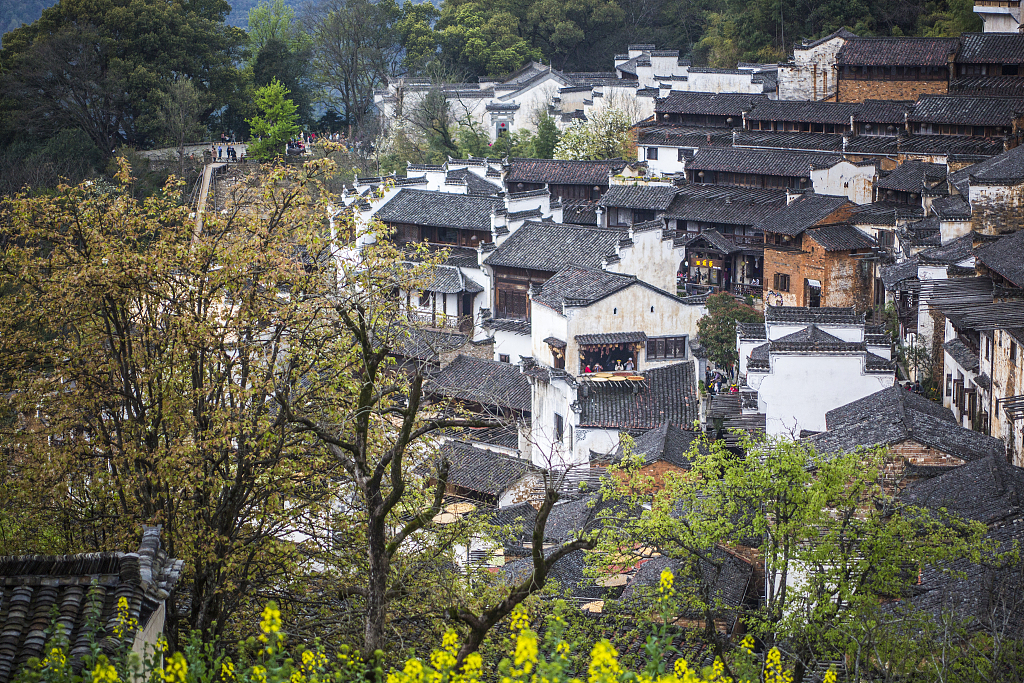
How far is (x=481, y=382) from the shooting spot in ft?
115

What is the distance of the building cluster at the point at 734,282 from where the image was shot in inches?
814

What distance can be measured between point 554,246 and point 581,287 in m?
7.44

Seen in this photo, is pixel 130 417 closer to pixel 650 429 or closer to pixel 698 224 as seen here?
pixel 650 429

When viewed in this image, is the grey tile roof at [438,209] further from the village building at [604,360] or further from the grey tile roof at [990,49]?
the grey tile roof at [990,49]

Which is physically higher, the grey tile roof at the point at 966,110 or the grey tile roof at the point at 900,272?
the grey tile roof at the point at 966,110

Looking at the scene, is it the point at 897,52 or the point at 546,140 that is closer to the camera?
the point at 897,52

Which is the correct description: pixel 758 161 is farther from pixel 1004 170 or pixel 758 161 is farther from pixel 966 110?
pixel 1004 170

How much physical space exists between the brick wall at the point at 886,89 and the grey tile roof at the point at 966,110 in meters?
3.10

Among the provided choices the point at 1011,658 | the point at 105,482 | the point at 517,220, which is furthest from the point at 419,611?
the point at 517,220

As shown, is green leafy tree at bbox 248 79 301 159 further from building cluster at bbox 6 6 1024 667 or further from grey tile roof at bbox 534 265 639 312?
grey tile roof at bbox 534 265 639 312

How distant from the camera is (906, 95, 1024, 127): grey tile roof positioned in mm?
42438

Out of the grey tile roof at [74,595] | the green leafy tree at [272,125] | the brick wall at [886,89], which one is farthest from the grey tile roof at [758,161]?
the grey tile roof at [74,595]

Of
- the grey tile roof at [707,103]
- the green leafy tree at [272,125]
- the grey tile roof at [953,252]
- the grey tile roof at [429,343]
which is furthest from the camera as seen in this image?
the green leafy tree at [272,125]

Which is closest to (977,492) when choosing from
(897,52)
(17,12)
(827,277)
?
(827,277)
